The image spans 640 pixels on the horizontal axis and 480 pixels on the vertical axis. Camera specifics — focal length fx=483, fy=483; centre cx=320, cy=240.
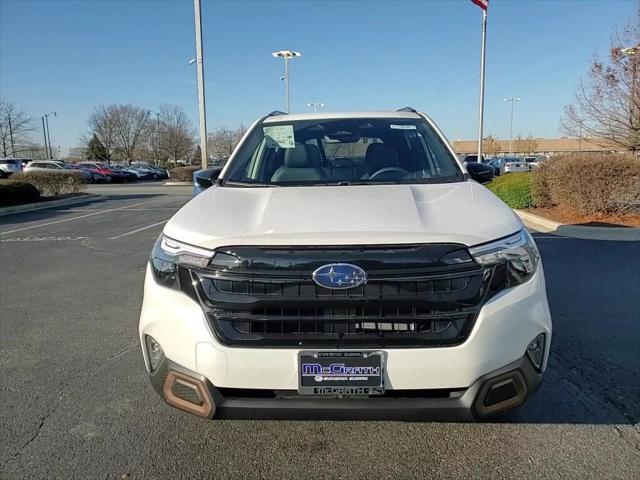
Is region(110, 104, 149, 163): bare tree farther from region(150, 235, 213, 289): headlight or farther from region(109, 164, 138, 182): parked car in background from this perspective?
region(150, 235, 213, 289): headlight

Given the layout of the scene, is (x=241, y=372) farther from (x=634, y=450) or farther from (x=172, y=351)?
(x=634, y=450)

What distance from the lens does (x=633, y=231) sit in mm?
9117

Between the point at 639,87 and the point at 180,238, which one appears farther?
the point at 639,87

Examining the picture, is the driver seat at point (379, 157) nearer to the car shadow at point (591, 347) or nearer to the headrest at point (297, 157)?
the headrest at point (297, 157)

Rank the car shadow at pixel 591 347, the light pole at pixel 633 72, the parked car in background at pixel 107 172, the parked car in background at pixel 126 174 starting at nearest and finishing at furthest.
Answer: the car shadow at pixel 591 347
the light pole at pixel 633 72
the parked car in background at pixel 107 172
the parked car in background at pixel 126 174

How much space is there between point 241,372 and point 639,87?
1564cm

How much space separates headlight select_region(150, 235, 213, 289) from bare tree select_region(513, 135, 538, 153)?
3196 inches

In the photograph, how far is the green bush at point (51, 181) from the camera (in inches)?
821

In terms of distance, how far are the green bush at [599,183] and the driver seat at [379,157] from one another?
8.61 metres

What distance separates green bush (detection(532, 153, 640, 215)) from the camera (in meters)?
10.3

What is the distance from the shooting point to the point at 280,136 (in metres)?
3.93

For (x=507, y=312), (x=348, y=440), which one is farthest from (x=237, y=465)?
(x=507, y=312)

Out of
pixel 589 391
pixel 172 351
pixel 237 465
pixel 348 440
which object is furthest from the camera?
pixel 589 391

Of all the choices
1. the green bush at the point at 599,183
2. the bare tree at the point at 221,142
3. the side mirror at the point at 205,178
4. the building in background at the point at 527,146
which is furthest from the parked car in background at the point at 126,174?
the building in background at the point at 527,146
